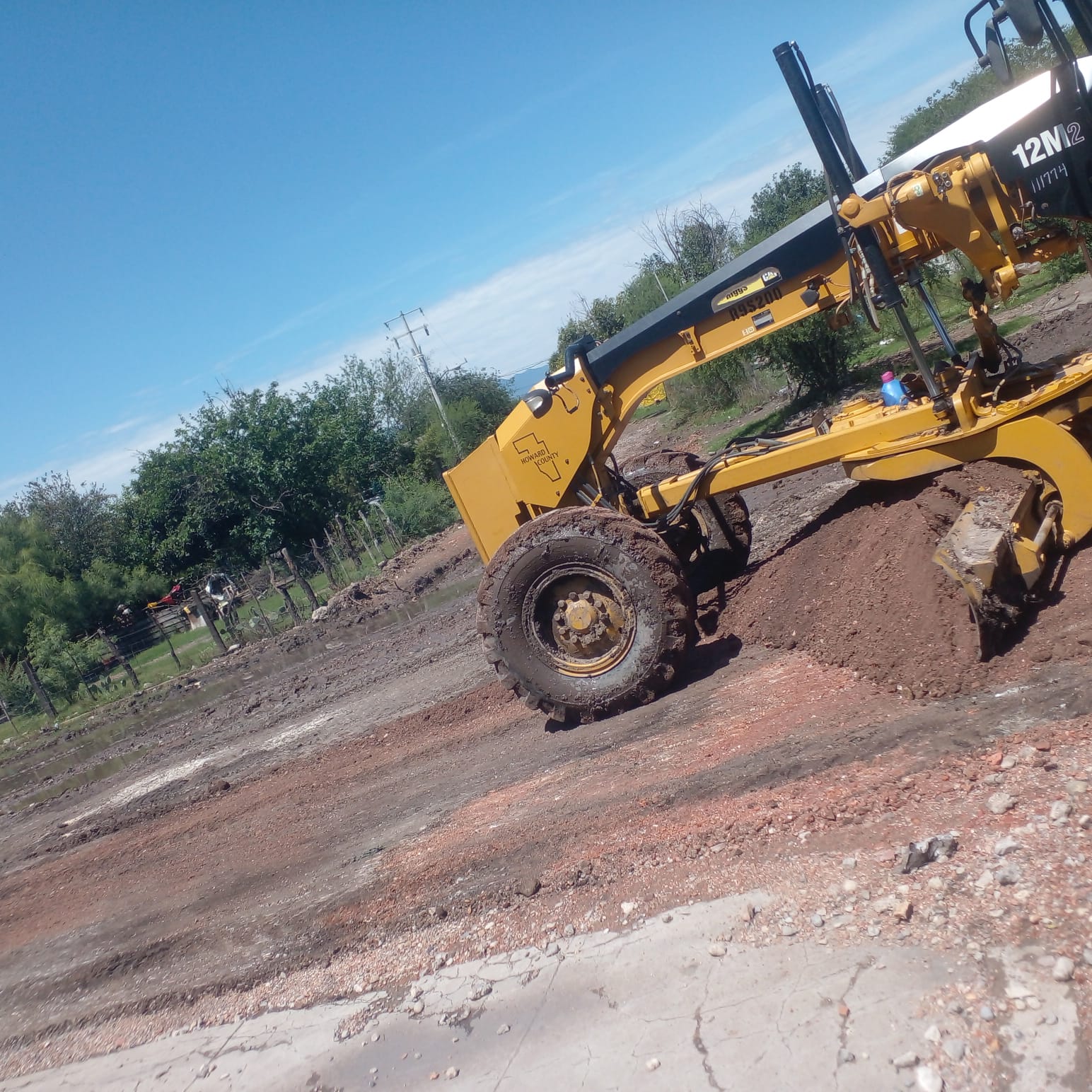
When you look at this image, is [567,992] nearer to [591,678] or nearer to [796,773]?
[796,773]

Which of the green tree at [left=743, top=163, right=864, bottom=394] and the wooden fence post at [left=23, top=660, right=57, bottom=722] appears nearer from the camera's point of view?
the green tree at [left=743, top=163, right=864, bottom=394]

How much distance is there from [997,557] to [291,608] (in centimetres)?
1850

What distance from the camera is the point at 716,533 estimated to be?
8336 mm

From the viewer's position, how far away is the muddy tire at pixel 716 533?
326 inches

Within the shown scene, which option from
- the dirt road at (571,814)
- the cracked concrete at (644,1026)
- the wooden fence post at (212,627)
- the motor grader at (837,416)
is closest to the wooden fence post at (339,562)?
the wooden fence post at (212,627)

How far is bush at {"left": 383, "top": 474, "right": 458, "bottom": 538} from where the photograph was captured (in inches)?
1163

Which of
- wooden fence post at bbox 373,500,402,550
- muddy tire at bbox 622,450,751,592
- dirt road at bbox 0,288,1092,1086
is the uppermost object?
wooden fence post at bbox 373,500,402,550

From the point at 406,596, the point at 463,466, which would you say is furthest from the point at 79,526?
the point at 463,466

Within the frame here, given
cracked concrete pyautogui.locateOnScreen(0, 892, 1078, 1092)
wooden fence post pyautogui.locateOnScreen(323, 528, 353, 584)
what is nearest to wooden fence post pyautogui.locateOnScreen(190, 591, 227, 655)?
wooden fence post pyautogui.locateOnScreen(323, 528, 353, 584)

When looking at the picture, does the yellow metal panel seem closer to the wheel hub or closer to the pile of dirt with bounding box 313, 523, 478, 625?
the wheel hub

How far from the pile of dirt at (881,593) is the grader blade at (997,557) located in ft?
0.54

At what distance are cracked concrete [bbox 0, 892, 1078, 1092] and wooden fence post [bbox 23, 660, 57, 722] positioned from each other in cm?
1935

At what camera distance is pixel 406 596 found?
19.6 metres

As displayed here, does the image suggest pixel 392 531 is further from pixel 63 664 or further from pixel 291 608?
pixel 63 664
